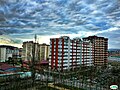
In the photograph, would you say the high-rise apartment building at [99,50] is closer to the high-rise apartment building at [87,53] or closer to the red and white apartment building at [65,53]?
the high-rise apartment building at [87,53]

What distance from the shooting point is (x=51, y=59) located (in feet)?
83.5

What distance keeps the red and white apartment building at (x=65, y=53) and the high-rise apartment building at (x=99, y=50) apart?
4126mm

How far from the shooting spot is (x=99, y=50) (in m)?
31.2

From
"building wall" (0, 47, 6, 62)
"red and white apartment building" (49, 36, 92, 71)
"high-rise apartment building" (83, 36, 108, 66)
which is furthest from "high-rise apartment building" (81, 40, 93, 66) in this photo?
"building wall" (0, 47, 6, 62)

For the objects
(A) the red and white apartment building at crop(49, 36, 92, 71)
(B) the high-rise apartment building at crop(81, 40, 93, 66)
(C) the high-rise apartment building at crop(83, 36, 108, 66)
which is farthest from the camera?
(C) the high-rise apartment building at crop(83, 36, 108, 66)

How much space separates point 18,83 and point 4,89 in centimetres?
191

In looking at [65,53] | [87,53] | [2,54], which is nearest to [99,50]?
[87,53]

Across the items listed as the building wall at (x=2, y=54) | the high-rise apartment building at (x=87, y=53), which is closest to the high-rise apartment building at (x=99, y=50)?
the high-rise apartment building at (x=87, y=53)

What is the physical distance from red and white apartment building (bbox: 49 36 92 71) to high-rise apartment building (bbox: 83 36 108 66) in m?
4.13

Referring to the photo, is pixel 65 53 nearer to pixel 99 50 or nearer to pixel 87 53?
pixel 87 53

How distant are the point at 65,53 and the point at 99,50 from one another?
28.9 feet

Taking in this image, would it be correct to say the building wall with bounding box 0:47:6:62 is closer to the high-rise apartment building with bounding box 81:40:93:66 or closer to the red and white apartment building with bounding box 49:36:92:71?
the red and white apartment building with bounding box 49:36:92:71

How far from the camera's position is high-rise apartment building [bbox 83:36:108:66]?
30.7m

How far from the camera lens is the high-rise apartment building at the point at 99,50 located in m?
30.7
